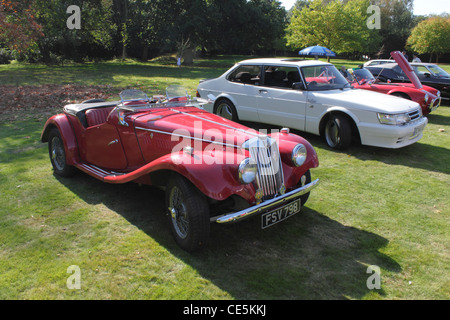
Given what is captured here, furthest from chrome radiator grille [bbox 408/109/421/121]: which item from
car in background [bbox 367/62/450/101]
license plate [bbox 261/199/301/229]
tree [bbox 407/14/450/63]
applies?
tree [bbox 407/14/450/63]

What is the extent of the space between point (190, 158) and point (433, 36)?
4979cm

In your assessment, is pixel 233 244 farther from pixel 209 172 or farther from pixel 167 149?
pixel 167 149

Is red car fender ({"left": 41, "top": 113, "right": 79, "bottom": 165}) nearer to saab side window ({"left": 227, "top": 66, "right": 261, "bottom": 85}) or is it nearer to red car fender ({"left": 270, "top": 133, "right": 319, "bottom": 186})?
red car fender ({"left": 270, "top": 133, "right": 319, "bottom": 186})

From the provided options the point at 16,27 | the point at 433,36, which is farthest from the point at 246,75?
the point at 433,36

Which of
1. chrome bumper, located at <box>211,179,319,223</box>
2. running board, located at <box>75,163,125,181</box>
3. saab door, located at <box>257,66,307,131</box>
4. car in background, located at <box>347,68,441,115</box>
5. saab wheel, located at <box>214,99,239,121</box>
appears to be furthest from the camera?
car in background, located at <box>347,68,441,115</box>

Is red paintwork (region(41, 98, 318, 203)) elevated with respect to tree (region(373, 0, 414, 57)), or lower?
lower

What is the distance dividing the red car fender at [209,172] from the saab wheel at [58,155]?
8.47 ft

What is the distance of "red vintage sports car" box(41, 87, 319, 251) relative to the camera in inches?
135

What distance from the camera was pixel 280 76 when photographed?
26.5ft

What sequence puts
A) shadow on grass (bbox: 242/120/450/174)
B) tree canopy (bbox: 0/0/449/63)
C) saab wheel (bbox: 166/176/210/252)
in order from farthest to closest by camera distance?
tree canopy (bbox: 0/0/449/63) → shadow on grass (bbox: 242/120/450/174) → saab wheel (bbox: 166/176/210/252)

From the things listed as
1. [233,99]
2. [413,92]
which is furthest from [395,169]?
[413,92]

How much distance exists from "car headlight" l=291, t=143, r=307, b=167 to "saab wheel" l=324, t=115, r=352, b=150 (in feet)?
10.8
